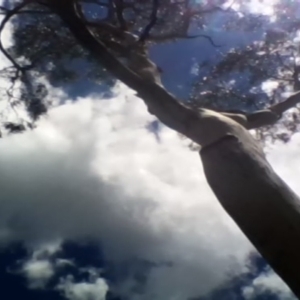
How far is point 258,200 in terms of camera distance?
301 centimetres

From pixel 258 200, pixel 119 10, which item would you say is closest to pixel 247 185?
pixel 258 200

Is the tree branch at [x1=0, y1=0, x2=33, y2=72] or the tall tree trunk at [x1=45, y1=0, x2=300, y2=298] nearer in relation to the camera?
the tall tree trunk at [x1=45, y1=0, x2=300, y2=298]

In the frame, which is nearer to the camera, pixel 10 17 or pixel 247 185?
pixel 247 185

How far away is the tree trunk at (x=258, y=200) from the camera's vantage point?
274 cm

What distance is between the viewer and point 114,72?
478cm

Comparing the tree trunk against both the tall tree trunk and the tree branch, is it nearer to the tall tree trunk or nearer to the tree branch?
the tall tree trunk

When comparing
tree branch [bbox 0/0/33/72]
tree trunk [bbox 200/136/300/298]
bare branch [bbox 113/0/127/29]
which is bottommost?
tree trunk [bbox 200/136/300/298]

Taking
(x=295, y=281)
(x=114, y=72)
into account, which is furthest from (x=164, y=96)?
(x=295, y=281)

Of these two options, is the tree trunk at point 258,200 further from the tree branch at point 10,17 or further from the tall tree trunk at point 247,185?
the tree branch at point 10,17

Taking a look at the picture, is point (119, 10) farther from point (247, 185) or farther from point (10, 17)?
point (247, 185)

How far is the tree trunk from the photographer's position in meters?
2.74

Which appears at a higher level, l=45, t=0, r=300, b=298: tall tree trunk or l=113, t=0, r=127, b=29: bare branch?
l=113, t=0, r=127, b=29: bare branch

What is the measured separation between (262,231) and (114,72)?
7.97ft

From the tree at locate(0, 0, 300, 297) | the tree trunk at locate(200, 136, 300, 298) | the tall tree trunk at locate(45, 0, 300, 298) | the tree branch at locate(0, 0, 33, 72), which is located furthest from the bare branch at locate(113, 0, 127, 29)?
the tree trunk at locate(200, 136, 300, 298)
